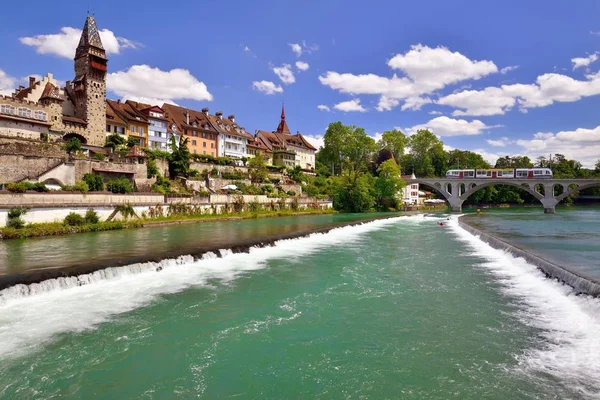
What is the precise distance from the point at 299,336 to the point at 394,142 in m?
103

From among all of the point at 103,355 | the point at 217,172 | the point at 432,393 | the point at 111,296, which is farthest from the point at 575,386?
the point at 217,172

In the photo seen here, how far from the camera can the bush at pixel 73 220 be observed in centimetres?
2866

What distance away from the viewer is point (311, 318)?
1066 centimetres

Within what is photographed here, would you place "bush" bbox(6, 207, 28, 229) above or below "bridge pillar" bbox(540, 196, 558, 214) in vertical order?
above

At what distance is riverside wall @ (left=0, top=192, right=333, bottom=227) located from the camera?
87.0 feet

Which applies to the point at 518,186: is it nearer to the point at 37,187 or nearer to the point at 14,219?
the point at 37,187

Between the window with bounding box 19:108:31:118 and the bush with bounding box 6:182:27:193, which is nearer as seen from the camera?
the bush with bounding box 6:182:27:193

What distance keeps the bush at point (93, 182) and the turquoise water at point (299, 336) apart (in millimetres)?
22571

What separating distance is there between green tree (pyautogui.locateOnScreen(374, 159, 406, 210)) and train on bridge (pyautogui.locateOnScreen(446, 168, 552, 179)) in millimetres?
14089

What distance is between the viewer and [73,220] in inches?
1139

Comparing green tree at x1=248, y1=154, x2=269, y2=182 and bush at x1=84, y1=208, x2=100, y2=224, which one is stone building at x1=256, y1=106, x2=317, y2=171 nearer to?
green tree at x1=248, y1=154, x2=269, y2=182

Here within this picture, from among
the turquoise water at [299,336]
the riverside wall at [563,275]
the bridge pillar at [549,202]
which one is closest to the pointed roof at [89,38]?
the turquoise water at [299,336]

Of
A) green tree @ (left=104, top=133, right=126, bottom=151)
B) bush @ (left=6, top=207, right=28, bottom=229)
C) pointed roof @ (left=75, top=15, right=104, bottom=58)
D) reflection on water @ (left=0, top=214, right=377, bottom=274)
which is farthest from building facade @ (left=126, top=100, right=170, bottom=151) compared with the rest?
reflection on water @ (left=0, top=214, right=377, bottom=274)

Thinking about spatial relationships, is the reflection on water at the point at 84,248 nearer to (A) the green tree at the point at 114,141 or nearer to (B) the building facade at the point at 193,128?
(A) the green tree at the point at 114,141
